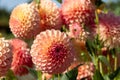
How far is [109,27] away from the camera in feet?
4.09

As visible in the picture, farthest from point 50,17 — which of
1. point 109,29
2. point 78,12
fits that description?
point 109,29

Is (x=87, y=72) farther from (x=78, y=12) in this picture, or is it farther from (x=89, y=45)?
A: (x=78, y=12)

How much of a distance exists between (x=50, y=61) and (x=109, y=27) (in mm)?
282

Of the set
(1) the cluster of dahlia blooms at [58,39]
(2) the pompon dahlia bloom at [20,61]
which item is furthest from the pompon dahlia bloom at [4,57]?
(2) the pompon dahlia bloom at [20,61]

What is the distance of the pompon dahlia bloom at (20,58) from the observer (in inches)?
46.5

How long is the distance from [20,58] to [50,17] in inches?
5.3

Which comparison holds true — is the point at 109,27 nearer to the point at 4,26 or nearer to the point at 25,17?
the point at 25,17

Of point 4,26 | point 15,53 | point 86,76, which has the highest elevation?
point 15,53

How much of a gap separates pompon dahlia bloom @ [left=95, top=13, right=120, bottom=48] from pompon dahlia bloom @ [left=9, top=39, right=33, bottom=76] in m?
0.21

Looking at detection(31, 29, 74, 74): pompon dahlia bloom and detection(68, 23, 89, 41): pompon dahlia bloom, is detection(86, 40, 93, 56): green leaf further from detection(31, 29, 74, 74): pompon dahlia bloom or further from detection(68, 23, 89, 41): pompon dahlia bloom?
detection(31, 29, 74, 74): pompon dahlia bloom

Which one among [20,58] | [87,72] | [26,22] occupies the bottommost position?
[87,72]

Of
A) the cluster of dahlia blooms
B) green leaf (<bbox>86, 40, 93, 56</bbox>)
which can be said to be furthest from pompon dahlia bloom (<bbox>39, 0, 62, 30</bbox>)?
green leaf (<bbox>86, 40, 93, 56</bbox>)

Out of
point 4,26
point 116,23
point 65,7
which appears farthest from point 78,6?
point 4,26

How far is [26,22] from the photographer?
1.13 m
